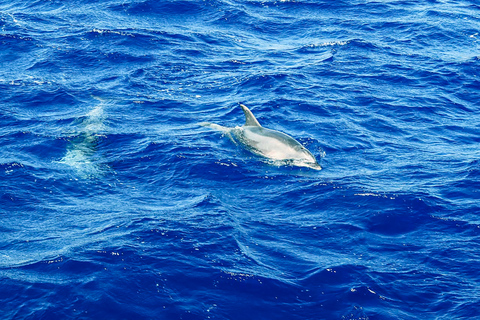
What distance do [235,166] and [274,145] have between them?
72.0 inches

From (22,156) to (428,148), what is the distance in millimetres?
17200

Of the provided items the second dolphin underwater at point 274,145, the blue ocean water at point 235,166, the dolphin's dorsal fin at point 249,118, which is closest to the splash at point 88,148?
the blue ocean water at point 235,166

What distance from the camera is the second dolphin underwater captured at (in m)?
26.9

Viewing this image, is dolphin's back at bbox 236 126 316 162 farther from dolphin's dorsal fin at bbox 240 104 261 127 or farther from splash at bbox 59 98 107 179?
splash at bbox 59 98 107 179

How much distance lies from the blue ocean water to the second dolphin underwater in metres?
0.43

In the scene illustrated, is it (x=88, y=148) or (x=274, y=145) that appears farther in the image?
(x=88, y=148)

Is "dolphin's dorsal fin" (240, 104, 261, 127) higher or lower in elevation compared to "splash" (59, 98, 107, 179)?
higher

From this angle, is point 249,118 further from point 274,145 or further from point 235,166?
point 235,166

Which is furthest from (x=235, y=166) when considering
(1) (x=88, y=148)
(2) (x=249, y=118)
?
(1) (x=88, y=148)

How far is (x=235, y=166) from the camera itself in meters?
27.0

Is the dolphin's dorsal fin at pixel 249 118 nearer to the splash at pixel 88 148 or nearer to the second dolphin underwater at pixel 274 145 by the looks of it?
the second dolphin underwater at pixel 274 145

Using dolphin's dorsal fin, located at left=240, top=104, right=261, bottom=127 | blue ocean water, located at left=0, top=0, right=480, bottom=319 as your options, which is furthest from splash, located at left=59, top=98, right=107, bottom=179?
dolphin's dorsal fin, located at left=240, top=104, right=261, bottom=127

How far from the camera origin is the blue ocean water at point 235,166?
64.1 ft

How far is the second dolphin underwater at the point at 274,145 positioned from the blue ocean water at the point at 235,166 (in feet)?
1.40
